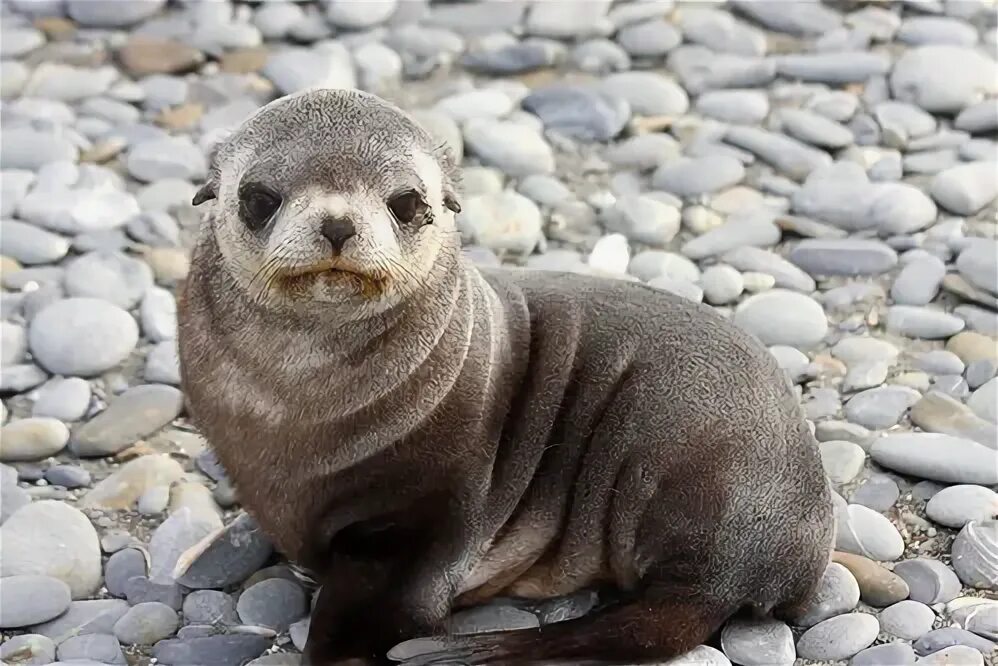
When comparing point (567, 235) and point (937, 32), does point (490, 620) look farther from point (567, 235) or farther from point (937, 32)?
point (937, 32)

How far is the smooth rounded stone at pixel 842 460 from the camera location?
438 centimetres

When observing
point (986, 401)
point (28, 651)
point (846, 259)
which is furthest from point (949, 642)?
point (28, 651)

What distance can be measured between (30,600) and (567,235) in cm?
269

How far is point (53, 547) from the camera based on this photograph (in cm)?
399

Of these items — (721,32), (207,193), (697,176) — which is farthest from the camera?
(721,32)

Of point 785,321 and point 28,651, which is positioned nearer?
point 28,651

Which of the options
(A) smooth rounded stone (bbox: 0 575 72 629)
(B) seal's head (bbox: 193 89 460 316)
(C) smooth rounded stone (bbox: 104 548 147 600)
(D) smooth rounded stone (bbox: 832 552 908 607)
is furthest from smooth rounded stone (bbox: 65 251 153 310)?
(D) smooth rounded stone (bbox: 832 552 908 607)

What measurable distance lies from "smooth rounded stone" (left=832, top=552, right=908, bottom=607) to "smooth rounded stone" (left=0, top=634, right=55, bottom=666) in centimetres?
216

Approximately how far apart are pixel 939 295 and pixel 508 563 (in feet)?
7.95

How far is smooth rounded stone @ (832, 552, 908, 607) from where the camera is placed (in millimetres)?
3879

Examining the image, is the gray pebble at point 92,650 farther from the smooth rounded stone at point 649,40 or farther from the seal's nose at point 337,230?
the smooth rounded stone at point 649,40

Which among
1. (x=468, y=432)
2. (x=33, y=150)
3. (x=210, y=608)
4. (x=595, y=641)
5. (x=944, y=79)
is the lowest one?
(x=33, y=150)

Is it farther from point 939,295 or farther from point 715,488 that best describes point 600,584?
point 939,295

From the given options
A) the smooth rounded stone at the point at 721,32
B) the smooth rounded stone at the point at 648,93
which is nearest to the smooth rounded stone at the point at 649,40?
the smooth rounded stone at the point at 721,32
